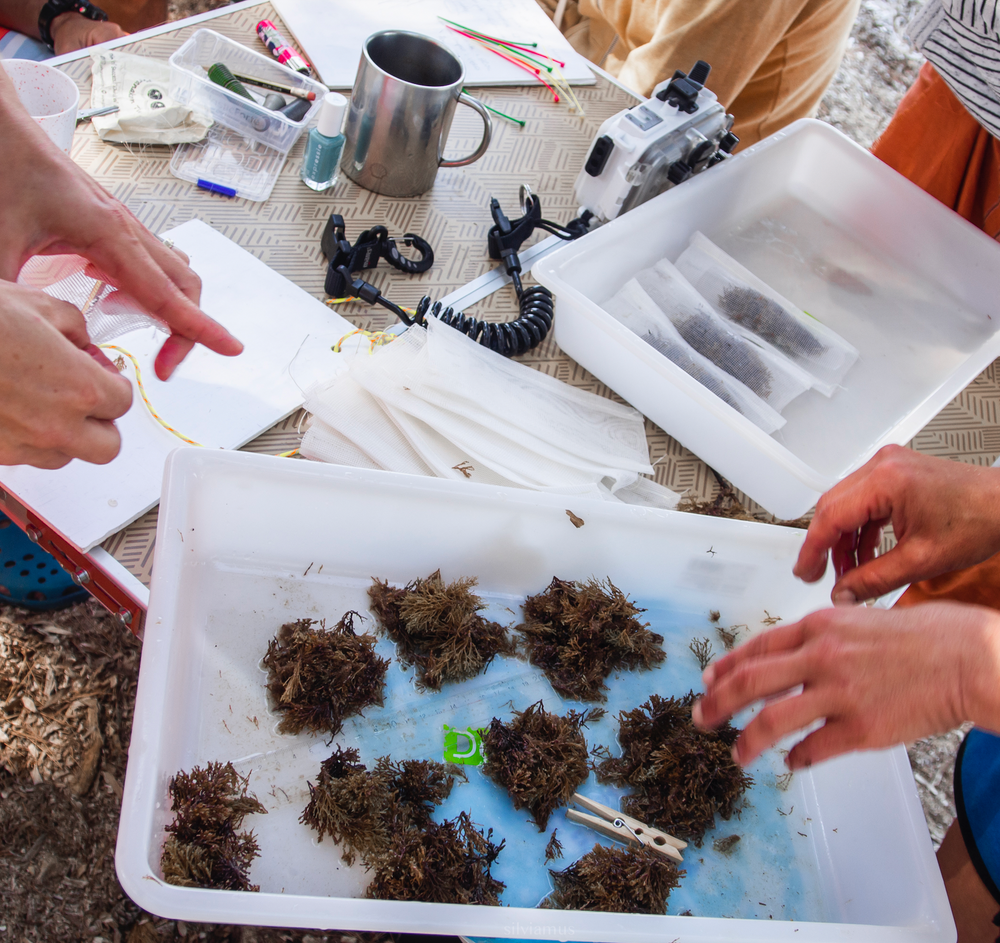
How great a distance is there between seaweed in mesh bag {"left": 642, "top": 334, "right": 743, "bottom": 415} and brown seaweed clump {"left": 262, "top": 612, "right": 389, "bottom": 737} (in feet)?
2.46

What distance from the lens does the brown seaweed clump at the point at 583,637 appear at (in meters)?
1.11

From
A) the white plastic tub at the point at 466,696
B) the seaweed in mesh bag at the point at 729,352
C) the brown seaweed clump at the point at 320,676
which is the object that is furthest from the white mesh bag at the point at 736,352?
the brown seaweed clump at the point at 320,676

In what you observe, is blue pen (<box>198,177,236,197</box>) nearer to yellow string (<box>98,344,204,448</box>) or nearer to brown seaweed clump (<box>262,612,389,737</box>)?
yellow string (<box>98,344,204,448</box>)

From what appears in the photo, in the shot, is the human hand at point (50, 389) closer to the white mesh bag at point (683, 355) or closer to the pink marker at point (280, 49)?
the white mesh bag at point (683, 355)

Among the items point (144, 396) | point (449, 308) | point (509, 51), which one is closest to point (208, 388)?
point (144, 396)

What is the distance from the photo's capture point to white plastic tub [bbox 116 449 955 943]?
0.84m

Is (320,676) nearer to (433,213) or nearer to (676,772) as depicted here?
(676,772)

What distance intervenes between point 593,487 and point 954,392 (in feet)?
2.28

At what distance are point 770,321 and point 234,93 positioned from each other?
1.21m

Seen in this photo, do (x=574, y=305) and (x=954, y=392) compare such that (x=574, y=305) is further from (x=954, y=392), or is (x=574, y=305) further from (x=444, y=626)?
(x=954, y=392)

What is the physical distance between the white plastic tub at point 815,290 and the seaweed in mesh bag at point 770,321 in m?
0.10

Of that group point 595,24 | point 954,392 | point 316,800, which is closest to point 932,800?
point 954,392

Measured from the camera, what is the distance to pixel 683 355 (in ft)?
4.53

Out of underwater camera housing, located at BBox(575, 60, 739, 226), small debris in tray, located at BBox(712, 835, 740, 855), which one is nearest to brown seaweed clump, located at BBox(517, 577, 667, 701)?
small debris in tray, located at BBox(712, 835, 740, 855)
